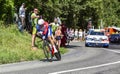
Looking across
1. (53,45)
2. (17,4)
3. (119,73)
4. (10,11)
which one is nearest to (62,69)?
(119,73)

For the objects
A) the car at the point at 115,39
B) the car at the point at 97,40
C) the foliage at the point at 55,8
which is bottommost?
the car at the point at 115,39

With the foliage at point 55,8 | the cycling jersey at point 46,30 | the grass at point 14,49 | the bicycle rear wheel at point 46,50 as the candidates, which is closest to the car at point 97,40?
the foliage at point 55,8

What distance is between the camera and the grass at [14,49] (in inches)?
620

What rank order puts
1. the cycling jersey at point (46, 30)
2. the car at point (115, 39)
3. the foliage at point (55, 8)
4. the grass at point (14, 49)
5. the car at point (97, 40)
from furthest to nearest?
the car at point (115, 39) → the car at point (97, 40) → the foliage at point (55, 8) → the grass at point (14, 49) → the cycling jersey at point (46, 30)

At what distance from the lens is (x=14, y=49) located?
18.0 m

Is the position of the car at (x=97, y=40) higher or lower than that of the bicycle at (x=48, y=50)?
lower

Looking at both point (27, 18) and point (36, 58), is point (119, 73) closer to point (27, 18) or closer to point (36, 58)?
point (36, 58)

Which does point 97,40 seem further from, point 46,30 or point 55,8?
point 46,30

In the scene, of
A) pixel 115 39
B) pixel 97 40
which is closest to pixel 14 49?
pixel 97 40

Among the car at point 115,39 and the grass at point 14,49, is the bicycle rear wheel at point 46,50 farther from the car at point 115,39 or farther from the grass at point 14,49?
the car at point 115,39

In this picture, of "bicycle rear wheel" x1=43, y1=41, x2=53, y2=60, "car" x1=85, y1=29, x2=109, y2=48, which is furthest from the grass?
"car" x1=85, y1=29, x2=109, y2=48

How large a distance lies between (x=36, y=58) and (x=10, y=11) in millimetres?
8579

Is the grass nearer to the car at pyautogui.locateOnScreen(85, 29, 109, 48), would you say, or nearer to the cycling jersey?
the cycling jersey

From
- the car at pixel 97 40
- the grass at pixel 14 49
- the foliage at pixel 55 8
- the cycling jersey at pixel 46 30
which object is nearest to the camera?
the cycling jersey at pixel 46 30
